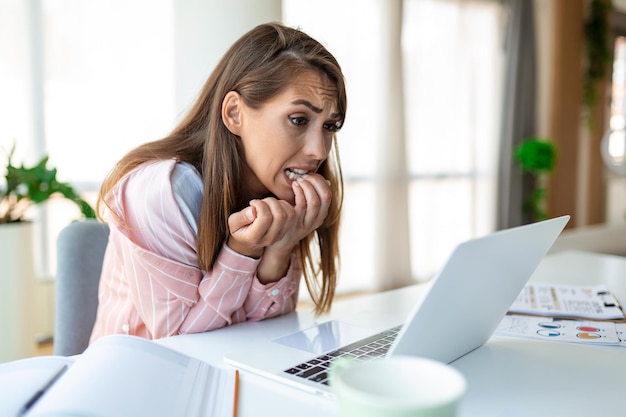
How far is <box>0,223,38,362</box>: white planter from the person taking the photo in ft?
7.13

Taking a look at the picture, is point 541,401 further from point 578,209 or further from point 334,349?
point 578,209

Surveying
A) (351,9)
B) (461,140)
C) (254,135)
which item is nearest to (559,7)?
(461,140)

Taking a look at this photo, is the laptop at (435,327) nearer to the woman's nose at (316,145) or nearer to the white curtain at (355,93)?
the woman's nose at (316,145)

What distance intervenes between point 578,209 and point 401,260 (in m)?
2.53

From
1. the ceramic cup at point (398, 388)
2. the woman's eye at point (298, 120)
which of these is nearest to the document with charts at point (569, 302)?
the woman's eye at point (298, 120)

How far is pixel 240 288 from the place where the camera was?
1097 mm

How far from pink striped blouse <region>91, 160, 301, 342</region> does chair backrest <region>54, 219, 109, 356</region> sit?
13 centimetres

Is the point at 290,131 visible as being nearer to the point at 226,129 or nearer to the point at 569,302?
the point at 226,129

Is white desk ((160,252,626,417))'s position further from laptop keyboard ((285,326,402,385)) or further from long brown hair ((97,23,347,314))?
long brown hair ((97,23,347,314))

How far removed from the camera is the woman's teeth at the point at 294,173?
46.8 inches

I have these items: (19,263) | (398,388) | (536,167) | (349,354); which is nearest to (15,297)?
(19,263)

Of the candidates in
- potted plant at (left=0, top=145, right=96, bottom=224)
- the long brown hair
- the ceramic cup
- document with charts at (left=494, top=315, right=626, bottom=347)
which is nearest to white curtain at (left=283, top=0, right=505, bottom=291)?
potted plant at (left=0, top=145, right=96, bottom=224)

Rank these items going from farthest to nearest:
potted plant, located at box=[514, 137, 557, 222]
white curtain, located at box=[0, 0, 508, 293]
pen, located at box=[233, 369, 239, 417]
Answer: potted plant, located at box=[514, 137, 557, 222], white curtain, located at box=[0, 0, 508, 293], pen, located at box=[233, 369, 239, 417]

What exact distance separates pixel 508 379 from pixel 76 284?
2.88 feet
